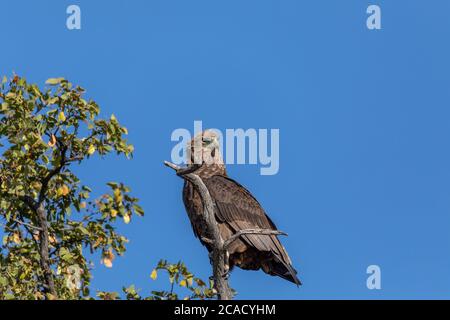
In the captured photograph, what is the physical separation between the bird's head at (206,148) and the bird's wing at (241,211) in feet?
1.08

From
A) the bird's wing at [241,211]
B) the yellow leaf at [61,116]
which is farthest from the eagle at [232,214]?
the yellow leaf at [61,116]

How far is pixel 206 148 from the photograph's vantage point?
810 inches

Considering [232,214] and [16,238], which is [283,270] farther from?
[16,238]

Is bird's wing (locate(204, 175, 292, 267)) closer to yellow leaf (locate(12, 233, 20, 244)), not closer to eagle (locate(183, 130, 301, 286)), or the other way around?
eagle (locate(183, 130, 301, 286))

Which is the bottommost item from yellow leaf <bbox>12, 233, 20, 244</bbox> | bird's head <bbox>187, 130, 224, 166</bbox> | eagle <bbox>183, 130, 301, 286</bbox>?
yellow leaf <bbox>12, 233, 20, 244</bbox>

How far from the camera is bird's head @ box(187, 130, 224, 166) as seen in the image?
20141mm

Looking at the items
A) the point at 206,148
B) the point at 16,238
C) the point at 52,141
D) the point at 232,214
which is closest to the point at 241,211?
the point at 232,214

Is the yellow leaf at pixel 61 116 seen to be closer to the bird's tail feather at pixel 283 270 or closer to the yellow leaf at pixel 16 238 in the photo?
the yellow leaf at pixel 16 238

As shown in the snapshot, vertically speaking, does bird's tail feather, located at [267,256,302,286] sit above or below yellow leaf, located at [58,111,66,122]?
below

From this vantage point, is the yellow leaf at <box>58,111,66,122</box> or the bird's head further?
the bird's head

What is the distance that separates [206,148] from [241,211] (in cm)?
120

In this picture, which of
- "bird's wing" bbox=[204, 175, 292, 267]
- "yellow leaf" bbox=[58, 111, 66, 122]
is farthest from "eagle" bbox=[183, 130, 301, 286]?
"yellow leaf" bbox=[58, 111, 66, 122]

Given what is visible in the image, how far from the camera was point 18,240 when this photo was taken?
639 inches

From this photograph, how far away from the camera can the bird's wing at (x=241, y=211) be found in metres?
20.2
